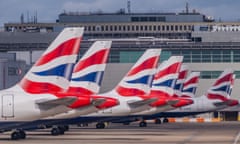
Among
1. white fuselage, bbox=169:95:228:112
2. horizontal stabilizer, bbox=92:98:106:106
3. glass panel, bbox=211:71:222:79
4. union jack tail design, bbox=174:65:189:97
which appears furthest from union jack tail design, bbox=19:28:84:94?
glass panel, bbox=211:71:222:79

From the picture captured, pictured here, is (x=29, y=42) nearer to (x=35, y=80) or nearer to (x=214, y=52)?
(x=214, y=52)

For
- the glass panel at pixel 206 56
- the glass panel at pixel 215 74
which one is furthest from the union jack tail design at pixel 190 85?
the glass panel at pixel 206 56

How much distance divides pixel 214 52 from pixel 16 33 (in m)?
50.3

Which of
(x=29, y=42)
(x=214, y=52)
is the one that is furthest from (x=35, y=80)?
(x=29, y=42)

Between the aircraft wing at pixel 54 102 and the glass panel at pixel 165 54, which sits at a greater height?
the glass panel at pixel 165 54

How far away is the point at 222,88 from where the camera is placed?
13275 centimetres

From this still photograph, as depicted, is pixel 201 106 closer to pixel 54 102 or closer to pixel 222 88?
pixel 222 88

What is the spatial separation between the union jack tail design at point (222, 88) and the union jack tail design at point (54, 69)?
211ft

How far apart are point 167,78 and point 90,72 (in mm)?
26773

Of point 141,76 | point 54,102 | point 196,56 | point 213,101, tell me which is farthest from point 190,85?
point 54,102

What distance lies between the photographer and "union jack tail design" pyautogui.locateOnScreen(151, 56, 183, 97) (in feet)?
343

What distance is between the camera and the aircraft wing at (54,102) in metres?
68.2

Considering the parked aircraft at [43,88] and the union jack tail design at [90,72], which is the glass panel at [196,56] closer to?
the union jack tail design at [90,72]

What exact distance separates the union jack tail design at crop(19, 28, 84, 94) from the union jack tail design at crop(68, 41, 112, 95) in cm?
883
